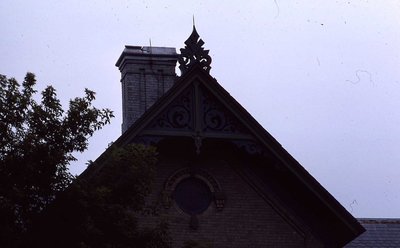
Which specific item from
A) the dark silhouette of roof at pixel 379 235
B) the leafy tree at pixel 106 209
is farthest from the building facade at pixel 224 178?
the leafy tree at pixel 106 209

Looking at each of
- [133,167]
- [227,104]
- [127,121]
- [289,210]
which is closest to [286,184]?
[289,210]

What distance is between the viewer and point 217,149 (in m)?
23.3

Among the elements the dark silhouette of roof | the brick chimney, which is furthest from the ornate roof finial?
the dark silhouette of roof

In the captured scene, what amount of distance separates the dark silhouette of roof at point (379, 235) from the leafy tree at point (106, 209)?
10.8m

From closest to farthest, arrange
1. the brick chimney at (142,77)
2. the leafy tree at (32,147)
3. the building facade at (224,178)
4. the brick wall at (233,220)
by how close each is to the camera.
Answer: the leafy tree at (32,147), the building facade at (224,178), the brick wall at (233,220), the brick chimney at (142,77)

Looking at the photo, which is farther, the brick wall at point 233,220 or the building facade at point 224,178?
the brick wall at point 233,220

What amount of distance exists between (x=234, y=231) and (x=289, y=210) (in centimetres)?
128

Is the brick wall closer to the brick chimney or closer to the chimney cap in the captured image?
the brick chimney

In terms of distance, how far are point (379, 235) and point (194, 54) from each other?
26.1 ft

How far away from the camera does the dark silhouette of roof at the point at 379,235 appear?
27.4 metres

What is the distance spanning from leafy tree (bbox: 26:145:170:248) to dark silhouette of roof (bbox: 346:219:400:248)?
10771 mm

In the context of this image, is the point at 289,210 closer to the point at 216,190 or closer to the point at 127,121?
the point at 216,190

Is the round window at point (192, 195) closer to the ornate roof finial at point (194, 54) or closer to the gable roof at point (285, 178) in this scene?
the gable roof at point (285, 178)

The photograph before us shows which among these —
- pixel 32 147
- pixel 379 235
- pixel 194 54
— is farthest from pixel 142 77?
pixel 32 147
